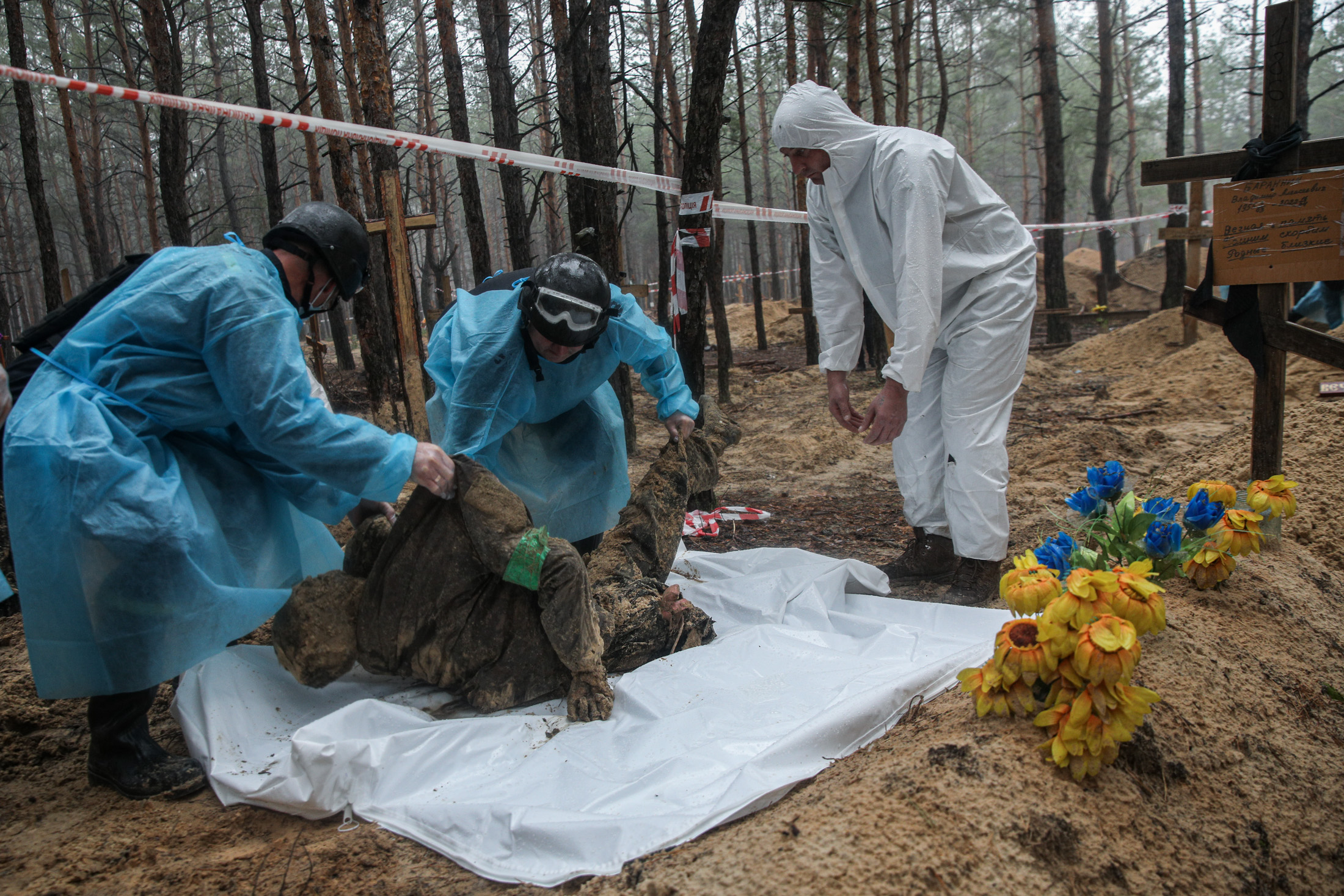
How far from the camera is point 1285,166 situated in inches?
120

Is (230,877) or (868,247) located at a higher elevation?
(868,247)

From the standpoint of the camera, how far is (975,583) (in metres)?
A: 3.30


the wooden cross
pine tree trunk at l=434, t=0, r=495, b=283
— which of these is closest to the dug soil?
the wooden cross

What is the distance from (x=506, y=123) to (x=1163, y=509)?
832 cm

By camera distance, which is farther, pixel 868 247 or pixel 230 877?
pixel 868 247

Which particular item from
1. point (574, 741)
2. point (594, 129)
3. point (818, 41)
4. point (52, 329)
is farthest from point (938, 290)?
point (818, 41)

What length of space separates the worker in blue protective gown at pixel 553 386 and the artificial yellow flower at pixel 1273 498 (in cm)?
208

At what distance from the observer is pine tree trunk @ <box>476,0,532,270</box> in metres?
8.64

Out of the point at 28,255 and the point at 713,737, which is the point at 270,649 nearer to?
the point at 713,737

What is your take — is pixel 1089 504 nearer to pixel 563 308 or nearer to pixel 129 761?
pixel 563 308

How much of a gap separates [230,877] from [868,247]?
3075 mm

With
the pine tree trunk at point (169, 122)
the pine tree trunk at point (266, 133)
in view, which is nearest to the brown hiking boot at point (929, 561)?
the pine tree trunk at point (169, 122)

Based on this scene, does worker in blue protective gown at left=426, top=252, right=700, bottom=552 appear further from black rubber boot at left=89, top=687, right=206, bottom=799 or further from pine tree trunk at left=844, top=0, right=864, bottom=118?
pine tree trunk at left=844, top=0, right=864, bottom=118

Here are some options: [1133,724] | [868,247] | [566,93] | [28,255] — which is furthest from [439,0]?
[28,255]
